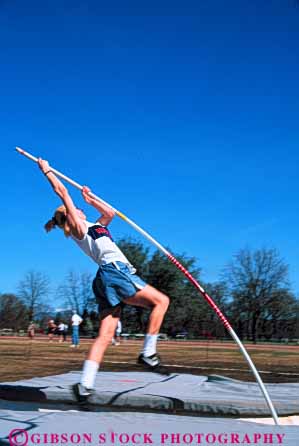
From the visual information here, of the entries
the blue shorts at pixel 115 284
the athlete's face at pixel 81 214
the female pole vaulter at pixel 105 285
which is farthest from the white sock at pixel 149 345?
the athlete's face at pixel 81 214

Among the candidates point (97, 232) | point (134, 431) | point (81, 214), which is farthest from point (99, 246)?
point (134, 431)

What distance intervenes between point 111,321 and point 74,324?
1357 cm

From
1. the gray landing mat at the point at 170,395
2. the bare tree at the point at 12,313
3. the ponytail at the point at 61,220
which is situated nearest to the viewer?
the gray landing mat at the point at 170,395

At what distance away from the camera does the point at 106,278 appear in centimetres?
437

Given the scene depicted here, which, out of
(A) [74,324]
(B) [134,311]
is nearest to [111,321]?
(A) [74,324]

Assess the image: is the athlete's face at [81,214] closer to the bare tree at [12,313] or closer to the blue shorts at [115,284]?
the blue shorts at [115,284]

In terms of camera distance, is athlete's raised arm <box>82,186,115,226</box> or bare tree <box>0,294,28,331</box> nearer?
athlete's raised arm <box>82,186,115,226</box>

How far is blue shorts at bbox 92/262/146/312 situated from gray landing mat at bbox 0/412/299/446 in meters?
1.01

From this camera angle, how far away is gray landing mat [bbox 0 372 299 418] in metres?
4.26

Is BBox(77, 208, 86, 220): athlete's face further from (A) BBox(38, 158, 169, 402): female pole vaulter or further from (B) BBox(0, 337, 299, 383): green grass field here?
(B) BBox(0, 337, 299, 383): green grass field

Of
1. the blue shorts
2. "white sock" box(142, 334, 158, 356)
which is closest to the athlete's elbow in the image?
the blue shorts

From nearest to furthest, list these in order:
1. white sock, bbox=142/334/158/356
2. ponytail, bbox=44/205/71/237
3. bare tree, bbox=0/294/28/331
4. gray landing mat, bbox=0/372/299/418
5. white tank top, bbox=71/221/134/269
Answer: white sock, bbox=142/334/158/356 → gray landing mat, bbox=0/372/299/418 → white tank top, bbox=71/221/134/269 → ponytail, bbox=44/205/71/237 → bare tree, bbox=0/294/28/331

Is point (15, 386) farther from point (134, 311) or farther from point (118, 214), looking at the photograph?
point (134, 311)

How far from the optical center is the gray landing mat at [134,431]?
9.92 feet
